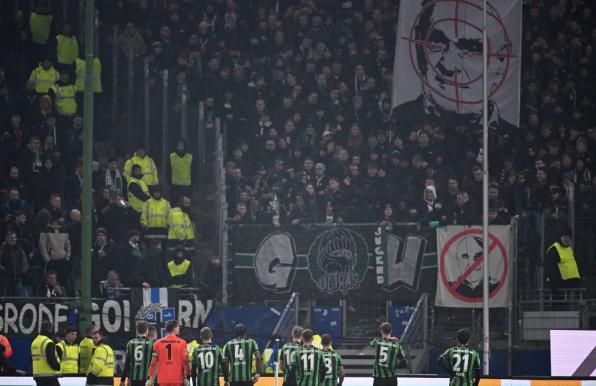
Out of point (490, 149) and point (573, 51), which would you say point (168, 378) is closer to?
point (490, 149)

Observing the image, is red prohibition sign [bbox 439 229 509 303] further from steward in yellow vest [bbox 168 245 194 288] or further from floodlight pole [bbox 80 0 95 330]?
floodlight pole [bbox 80 0 95 330]

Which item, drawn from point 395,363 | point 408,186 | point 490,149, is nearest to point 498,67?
point 490,149

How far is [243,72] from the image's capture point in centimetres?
3219

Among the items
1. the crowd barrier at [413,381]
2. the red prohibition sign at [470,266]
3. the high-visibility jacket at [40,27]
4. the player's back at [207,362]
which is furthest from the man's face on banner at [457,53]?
the player's back at [207,362]

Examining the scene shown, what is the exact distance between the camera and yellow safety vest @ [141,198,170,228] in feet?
91.9

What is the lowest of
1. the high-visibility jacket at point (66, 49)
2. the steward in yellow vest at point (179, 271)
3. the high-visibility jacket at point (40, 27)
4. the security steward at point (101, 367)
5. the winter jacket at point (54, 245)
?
the security steward at point (101, 367)

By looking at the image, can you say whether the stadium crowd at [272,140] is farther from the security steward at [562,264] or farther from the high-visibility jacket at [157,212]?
the security steward at [562,264]

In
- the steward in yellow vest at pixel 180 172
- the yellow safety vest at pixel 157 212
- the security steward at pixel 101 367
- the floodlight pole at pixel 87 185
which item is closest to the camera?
the security steward at pixel 101 367

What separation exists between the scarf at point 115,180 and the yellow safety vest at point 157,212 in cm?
99

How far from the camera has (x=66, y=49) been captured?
32.2 m

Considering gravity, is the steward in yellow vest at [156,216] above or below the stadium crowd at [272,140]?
below

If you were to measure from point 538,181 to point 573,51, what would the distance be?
5.99 m

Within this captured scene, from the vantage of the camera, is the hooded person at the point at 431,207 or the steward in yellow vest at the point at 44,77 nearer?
the hooded person at the point at 431,207

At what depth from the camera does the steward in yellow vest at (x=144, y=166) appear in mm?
28953
